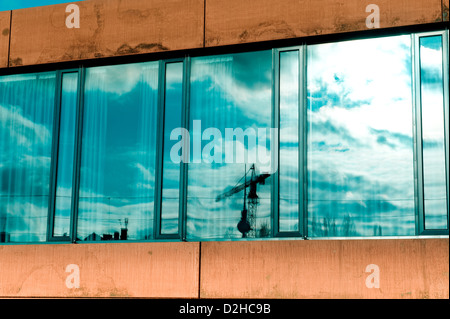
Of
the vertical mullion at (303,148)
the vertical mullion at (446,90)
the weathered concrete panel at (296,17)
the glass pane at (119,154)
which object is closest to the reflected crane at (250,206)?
the vertical mullion at (303,148)

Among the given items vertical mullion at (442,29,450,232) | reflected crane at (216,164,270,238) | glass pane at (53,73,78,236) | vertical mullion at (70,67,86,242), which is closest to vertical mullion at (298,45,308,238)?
reflected crane at (216,164,270,238)

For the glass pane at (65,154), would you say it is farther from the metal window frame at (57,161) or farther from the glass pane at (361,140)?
the glass pane at (361,140)

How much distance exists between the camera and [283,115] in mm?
10836

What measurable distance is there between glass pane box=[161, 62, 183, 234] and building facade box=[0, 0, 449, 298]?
25 mm

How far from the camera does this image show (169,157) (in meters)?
11.4

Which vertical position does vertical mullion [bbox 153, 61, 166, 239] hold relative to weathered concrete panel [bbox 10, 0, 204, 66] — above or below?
below

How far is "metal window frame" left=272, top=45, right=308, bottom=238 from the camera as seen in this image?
1046cm

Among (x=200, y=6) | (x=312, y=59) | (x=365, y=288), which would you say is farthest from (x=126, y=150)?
(x=365, y=288)

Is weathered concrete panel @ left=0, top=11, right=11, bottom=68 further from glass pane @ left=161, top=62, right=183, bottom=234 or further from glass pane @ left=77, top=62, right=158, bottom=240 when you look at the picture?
glass pane @ left=161, top=62, right=183, bottom=234

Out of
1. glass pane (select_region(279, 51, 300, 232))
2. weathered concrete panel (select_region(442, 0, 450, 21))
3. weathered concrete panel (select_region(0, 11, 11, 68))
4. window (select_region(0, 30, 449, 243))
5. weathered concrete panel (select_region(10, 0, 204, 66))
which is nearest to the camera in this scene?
weathered concrete panel (select_region(442, 0, 450, 21))

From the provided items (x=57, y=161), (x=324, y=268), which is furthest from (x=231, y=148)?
(x=57, y=161)

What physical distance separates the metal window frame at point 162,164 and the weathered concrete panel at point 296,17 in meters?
0.93

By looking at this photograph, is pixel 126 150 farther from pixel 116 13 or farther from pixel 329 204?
pixel 329 204
